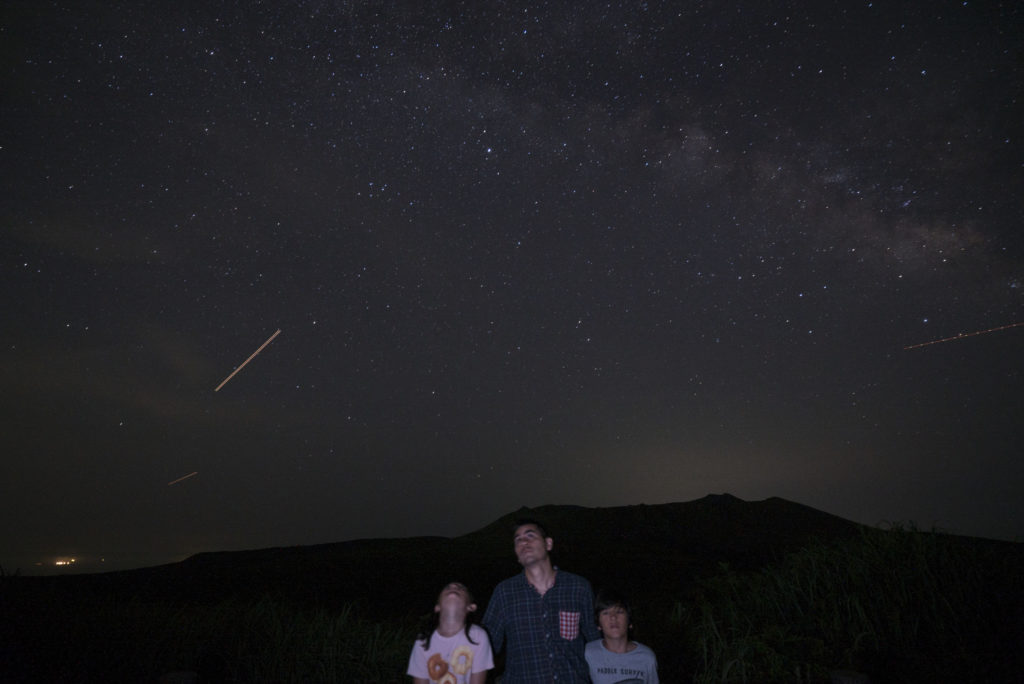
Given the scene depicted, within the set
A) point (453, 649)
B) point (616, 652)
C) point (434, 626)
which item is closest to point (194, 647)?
point (434, 626)

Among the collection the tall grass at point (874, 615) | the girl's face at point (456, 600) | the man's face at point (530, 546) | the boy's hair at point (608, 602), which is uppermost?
the man's face at point (530, 546)

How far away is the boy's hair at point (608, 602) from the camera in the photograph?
3.84 metres

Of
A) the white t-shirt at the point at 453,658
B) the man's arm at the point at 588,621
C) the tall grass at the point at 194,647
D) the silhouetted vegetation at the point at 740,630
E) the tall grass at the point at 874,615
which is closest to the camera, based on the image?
the white t-shirt at the point at 453,658

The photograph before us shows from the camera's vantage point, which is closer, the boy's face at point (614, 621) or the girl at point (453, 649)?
the girl at point (453, 649)

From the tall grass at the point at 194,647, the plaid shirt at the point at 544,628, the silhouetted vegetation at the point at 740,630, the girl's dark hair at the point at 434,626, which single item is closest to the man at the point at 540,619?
the plaid shirt at the point at 544,628

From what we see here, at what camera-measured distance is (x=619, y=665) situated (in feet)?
12.3

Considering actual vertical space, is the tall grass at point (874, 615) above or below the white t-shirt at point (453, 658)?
below

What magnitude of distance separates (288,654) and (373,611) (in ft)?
22.8

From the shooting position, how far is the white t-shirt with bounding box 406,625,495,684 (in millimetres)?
3648

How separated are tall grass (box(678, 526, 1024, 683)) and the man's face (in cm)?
255

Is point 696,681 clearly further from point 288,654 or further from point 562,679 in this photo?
point 288,654

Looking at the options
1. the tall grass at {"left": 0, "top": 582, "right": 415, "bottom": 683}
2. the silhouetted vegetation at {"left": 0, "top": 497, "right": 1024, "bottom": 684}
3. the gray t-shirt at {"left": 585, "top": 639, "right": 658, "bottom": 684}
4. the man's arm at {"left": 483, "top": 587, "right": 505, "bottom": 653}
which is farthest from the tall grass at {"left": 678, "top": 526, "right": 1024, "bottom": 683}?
the tall grass at {"left": 0, "top": 582, "right": 415, "bottom": 683}

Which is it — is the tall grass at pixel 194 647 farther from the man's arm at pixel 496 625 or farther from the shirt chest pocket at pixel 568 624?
the shirt chest pocket at pixel 568 624

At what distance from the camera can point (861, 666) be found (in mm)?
5617
